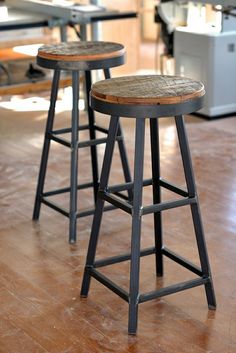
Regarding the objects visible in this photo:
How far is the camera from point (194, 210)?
2.53m

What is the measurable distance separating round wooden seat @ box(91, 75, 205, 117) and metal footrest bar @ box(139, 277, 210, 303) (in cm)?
61

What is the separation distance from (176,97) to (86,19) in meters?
2.91

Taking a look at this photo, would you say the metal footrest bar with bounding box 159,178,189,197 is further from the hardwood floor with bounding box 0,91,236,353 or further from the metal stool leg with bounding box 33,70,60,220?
the metal stool leg with bounding box 33,70,60,220

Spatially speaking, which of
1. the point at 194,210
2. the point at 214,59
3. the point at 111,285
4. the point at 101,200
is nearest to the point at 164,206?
the point at 194,210

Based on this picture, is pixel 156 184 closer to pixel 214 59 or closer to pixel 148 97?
pixel 148 97

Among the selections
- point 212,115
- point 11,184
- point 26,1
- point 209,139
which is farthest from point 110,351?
point 26,1

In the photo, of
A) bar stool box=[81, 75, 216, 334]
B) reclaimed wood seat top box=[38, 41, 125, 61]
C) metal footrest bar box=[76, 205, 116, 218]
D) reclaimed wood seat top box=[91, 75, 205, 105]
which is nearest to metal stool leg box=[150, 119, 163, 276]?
bar stool box=[81, 75, 216, 334]

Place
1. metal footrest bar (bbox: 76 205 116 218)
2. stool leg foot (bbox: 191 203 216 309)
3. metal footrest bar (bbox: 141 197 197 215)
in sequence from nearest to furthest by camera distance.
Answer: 1. metal footrest bar (bbox: 141 197 197 215)
2. stool leg foot (bbox: 191 203 216 309)
3. metal footrest bar (bbox: 76 205 116 218)

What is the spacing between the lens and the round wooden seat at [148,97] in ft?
7.61

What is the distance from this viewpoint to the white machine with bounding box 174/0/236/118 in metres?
5.15

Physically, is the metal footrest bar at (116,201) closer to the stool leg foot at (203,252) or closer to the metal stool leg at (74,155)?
the stool leg foot at (203,252)

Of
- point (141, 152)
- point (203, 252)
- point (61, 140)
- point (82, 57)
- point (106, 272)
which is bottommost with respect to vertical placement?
point (106, 272)

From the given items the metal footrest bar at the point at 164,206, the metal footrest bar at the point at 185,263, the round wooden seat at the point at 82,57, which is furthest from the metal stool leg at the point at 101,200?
the round wooden seat at the point at 82,57

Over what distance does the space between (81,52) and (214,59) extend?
218 cm
